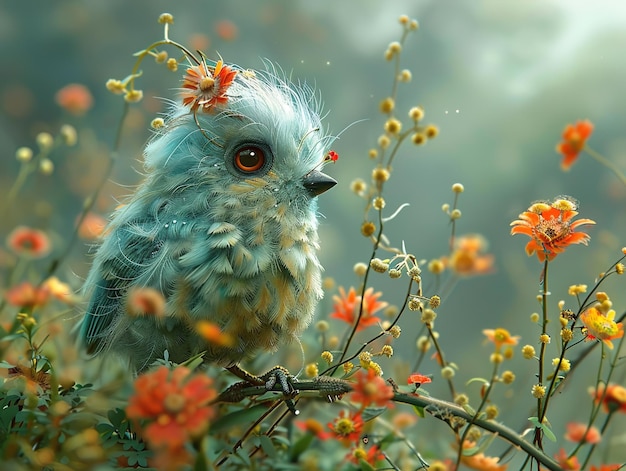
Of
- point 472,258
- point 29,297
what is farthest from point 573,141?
point 29,297

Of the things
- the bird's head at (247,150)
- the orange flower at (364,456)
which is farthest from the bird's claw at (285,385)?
the bird's head at (247,150)

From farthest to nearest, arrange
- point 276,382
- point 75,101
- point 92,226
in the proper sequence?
point 75,101, point 92,226, point 276,382

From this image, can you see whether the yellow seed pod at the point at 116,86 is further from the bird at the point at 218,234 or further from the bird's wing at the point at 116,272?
the bird's wing at the point at 116,272

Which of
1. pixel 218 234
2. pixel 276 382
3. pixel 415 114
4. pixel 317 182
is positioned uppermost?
pixel 415 114

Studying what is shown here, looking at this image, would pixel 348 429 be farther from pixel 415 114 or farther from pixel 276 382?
pixel 415 114

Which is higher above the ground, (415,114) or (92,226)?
(415,114)

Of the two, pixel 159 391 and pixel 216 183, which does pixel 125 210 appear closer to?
pixel 216 183

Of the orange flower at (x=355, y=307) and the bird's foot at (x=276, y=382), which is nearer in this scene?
the bird's foot at (x=276, y=382)
